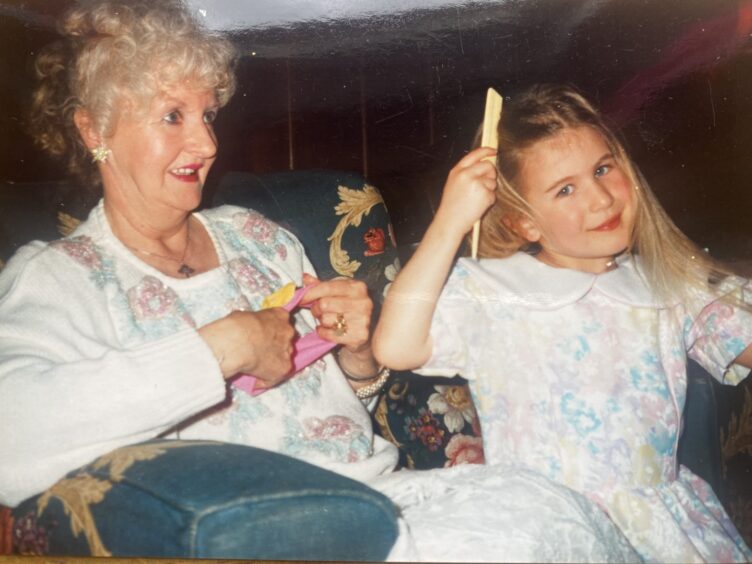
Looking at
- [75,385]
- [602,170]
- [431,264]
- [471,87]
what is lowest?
[75,385]

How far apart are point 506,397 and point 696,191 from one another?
395 millimetres

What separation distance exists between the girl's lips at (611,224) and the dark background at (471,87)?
79 millimetres

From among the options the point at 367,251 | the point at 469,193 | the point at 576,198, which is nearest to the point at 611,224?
the point at 576,198

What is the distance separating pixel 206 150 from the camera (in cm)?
93

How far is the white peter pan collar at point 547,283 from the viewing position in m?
0.93

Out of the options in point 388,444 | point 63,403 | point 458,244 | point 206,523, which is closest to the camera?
point 206,523

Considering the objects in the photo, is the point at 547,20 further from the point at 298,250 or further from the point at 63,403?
the point at 63,403

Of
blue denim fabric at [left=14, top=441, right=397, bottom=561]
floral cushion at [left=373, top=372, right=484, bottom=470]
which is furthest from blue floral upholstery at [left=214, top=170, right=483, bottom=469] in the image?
blue denim fabric at [left=14, top=441, right=397, bottom=561]

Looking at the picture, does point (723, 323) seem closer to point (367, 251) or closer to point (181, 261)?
point (367, 251)

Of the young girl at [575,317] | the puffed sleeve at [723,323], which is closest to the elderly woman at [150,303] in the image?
the young girl at [575,317]

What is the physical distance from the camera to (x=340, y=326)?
0.96 m

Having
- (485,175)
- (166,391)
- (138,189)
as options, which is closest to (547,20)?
(485,175)

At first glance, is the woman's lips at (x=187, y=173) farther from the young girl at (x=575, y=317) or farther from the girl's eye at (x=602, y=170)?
the girl's eye at (x=602, y=170)

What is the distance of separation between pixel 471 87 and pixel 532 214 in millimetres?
196
